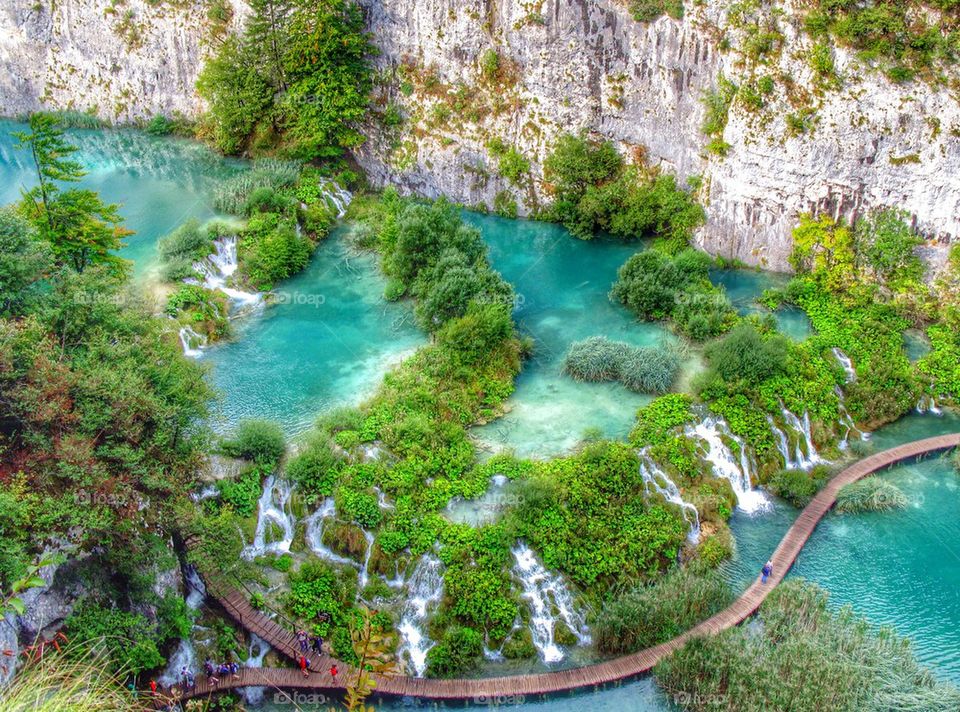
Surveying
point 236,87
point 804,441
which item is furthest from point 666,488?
point 236,87

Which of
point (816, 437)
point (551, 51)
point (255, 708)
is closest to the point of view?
point (255, 708)

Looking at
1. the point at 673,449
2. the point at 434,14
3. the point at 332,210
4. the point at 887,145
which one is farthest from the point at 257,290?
the point at 887,145

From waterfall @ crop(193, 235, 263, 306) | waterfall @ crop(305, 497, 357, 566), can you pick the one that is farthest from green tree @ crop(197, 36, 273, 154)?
waterfall @ crop(305, 497, 357, 566)

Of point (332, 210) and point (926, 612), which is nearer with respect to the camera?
point (926, 612)

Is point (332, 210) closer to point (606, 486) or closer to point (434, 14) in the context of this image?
point (434, 14)

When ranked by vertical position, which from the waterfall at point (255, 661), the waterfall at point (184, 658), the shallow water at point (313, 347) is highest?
the shallow water at point (313, 347)

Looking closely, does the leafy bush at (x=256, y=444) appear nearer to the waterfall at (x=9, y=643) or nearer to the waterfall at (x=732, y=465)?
the waterfall at (x=9, y=643)

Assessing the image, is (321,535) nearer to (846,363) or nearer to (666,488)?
(666,488)

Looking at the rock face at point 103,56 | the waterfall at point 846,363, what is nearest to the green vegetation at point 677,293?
the waterfall at point 846,363
